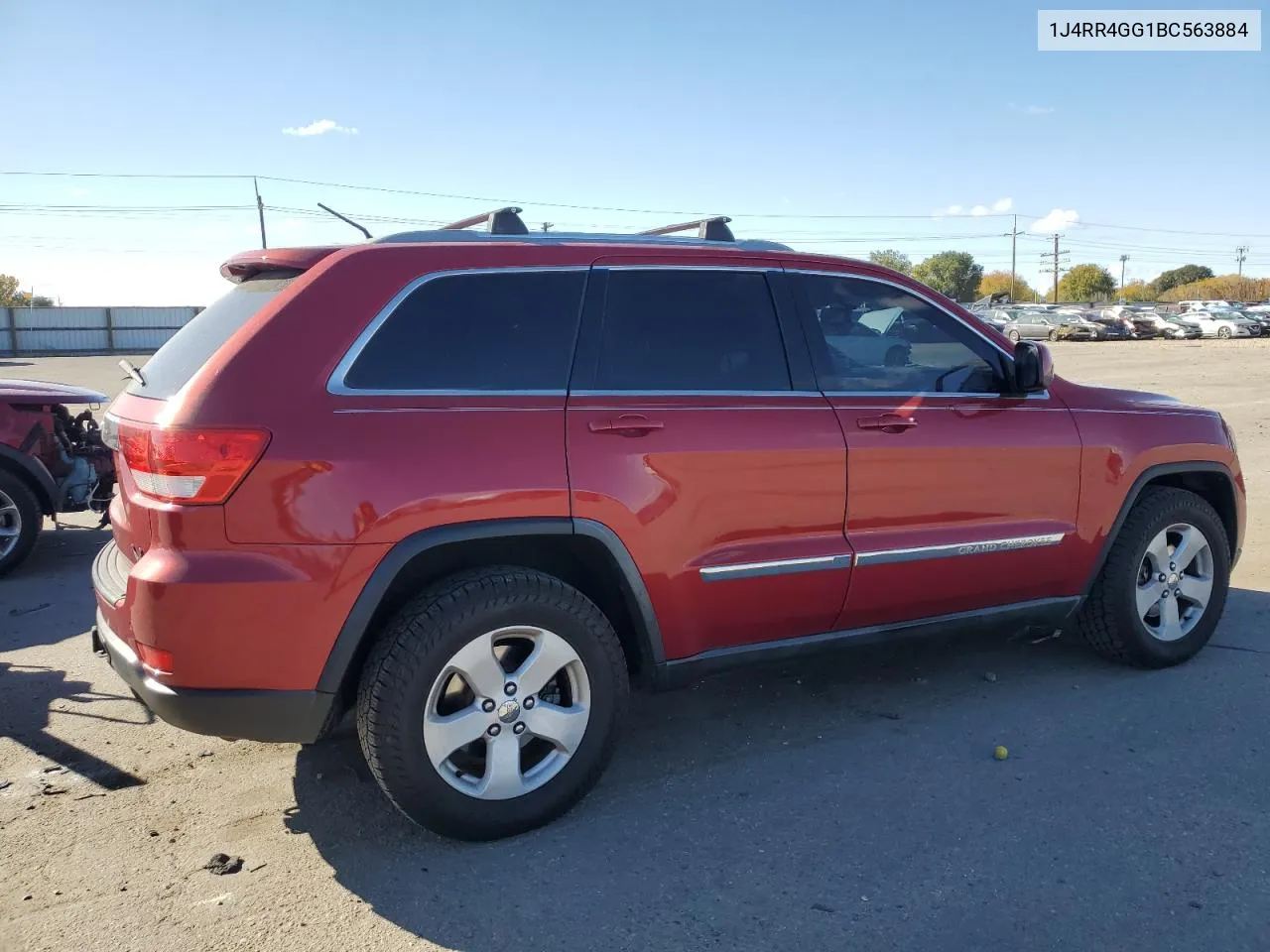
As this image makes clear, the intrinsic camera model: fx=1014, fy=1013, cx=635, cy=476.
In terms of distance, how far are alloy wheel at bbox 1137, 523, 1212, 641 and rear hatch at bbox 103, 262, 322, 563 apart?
151 inches

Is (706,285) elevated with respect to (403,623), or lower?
elevated

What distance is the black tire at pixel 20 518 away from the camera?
6621 mm

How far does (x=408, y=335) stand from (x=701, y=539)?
3.91ft

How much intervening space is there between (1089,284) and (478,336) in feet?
403

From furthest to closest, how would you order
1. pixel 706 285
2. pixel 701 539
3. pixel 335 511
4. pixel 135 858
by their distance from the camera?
pixel 706 285, pixel 701 539, pixel 135 858, pixel 335 511

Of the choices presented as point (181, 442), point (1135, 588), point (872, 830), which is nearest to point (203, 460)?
point (181, 442)

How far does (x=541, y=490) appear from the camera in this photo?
10.5ft

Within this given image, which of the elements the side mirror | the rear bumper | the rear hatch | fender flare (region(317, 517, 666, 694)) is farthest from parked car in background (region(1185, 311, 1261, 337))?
the rear bumper

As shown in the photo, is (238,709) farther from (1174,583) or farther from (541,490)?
(1174,583)

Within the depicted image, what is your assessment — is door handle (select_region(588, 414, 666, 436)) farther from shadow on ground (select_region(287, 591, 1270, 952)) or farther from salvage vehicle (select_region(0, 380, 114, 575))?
salvage vehicle (select_region(0, 380, 114, 575))

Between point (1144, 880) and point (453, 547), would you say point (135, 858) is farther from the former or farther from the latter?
point (1144, 880)

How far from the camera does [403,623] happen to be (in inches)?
121

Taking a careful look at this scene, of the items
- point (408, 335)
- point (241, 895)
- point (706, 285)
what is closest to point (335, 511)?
point (408, 335)

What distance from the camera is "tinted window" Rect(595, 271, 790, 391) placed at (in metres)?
3.52
